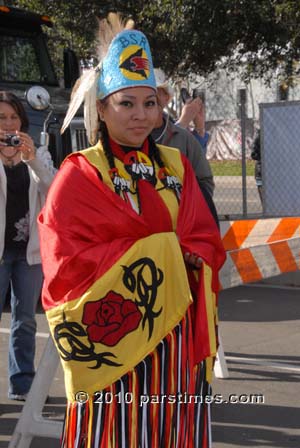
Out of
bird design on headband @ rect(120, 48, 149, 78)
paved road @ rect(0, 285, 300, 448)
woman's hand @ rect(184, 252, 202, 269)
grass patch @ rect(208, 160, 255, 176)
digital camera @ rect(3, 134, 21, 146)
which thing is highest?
bird design on headband @ rect(120, 48, 149, 78)

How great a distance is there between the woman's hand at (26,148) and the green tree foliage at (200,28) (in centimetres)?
783

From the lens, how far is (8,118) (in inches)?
221

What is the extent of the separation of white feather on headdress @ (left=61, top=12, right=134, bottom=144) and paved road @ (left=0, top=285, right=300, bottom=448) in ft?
7.23

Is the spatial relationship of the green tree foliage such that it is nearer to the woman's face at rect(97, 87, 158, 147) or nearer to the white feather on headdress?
the white feather on headdress

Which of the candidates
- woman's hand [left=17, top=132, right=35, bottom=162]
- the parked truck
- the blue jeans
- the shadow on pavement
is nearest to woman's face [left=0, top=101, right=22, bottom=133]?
woman's hand [left=17, top=132, right=35, bottom=162]

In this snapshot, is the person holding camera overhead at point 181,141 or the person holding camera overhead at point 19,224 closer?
the person holding camera overhead at point 19,224

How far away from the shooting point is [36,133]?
893 centimetres

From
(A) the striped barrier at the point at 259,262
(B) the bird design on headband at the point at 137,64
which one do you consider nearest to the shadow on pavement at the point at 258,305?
(A) the striped barrier at the point at 259,262

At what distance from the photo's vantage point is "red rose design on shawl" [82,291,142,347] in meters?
3.24

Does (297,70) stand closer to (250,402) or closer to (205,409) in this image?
(250,402)

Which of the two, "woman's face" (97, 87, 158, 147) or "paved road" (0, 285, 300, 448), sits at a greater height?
"woman's face" (97, 87, 158, 147)

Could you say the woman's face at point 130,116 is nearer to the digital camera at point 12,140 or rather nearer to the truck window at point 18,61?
the digital camera at point 12,140

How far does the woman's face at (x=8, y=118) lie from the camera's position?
562 cm

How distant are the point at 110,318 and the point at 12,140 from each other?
216 cm
